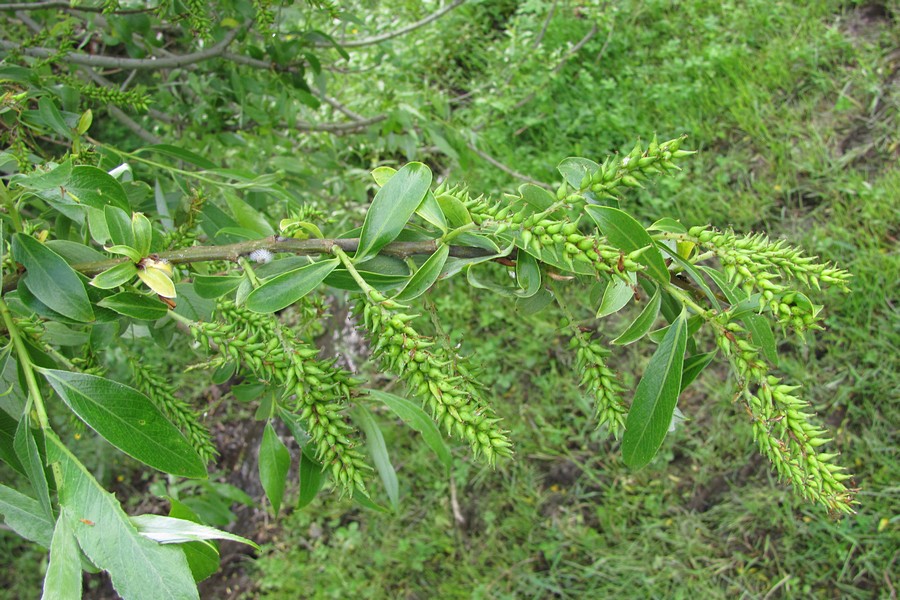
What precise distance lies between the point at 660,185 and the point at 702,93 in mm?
531

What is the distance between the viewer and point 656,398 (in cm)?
99

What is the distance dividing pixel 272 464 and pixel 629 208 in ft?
8.26

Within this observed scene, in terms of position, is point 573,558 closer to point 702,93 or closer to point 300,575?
point 300,575

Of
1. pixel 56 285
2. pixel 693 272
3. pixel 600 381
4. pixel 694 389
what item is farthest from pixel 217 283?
pixel 694 389

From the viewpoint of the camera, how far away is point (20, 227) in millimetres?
1127

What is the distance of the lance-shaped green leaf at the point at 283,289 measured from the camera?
0.98 m

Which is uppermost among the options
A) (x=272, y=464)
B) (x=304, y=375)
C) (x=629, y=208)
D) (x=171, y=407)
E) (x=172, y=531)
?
(x=304, y=375)

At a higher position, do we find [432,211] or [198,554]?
[432,211]

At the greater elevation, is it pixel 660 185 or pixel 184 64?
pixel 184 64

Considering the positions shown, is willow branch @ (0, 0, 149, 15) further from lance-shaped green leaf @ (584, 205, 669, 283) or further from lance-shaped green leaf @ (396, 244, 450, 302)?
lance-shaped green leaf @ (584, 205, 669, 283)

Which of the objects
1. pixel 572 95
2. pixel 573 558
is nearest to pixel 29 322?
pixel 573 558

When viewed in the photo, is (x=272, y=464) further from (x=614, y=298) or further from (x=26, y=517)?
(x=614, y=298)

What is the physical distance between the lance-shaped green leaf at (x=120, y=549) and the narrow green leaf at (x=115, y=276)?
0.87 ft

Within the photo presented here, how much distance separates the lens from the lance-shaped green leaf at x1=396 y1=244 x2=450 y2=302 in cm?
98
